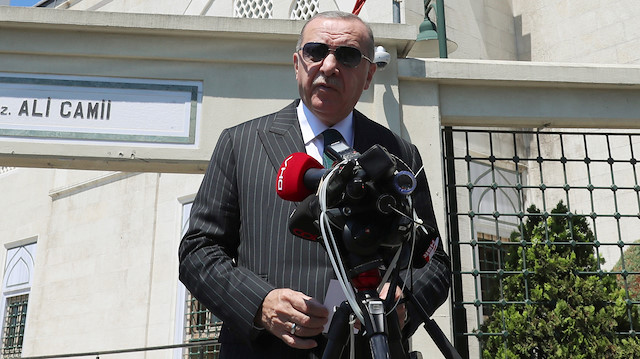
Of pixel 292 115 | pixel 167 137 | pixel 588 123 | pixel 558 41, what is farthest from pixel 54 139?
pixel 558 41

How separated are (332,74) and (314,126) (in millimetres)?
207

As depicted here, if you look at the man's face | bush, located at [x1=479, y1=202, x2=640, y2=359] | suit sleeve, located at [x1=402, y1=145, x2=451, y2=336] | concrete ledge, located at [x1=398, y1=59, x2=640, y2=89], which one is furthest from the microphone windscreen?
bush, located at [x1=479, y1=202, x2=640, y2=359]

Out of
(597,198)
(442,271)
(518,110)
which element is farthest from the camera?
(597,198)

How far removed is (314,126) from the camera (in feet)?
7.35

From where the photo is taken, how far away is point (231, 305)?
1.86 metres

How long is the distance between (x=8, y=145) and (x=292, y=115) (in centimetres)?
270

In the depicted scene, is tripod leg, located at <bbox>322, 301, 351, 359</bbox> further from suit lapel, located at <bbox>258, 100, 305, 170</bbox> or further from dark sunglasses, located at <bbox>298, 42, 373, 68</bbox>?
dark sunglasses, located at <bbox>298, 42, 373, 68</bbox>

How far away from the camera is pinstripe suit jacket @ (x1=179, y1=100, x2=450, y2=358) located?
1.89 meters

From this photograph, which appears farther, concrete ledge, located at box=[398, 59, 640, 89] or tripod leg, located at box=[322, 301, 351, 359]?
concrete ledge, located at box=[398, 59, 640, 89]

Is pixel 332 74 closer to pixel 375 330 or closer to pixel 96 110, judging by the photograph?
pixel 375 330

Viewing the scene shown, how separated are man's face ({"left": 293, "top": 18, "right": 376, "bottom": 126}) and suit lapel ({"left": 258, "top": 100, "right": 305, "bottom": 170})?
112 millimetres

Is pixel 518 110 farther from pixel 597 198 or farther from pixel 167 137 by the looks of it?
pixel 597 198

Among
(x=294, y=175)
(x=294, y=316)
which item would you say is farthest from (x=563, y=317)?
(x=294, y=175)

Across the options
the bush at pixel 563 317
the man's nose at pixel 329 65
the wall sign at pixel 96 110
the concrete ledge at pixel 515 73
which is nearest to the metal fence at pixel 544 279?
the bush at pixel 563 317
